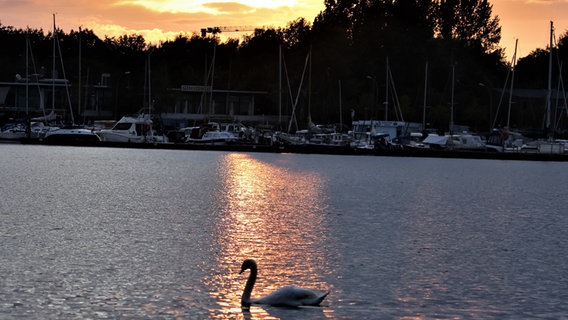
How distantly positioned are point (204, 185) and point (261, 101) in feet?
373

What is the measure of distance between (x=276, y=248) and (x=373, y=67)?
12997 cm

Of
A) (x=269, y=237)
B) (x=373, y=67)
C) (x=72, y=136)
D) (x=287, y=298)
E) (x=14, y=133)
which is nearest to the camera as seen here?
(x=287, y=298)

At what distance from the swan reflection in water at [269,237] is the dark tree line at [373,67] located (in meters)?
67.8

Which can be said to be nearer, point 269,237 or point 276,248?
point 276,248

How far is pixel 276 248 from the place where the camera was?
3178 centimetres

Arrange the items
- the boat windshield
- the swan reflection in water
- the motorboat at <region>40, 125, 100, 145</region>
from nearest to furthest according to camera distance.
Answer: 1. the swan reflection in water
2. the motorboat at <region>40, 125, 100, 145</region>
3. the boat windshield

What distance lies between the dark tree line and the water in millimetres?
71025

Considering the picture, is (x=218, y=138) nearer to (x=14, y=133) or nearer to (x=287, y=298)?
(x=14, y=133)

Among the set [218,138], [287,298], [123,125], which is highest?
[123,125]

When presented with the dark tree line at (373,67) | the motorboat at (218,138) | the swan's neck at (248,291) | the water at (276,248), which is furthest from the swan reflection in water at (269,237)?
Result: the dark tree line at (373,67)

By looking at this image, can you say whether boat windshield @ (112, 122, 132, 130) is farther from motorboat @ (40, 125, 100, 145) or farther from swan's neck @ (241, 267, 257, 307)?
swan's neck @ (241, 267, 257, 307)

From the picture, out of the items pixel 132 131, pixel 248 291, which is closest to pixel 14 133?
pixel 132 131

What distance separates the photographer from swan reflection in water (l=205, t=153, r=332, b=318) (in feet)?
81.5

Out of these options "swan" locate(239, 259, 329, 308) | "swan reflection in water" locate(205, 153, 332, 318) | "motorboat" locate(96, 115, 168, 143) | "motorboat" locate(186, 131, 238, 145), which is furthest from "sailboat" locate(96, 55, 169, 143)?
"swan" locate(239, 259, 329, 308)
